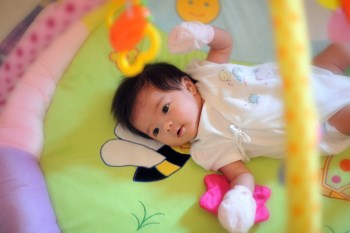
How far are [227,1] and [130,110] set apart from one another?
0.55 metres

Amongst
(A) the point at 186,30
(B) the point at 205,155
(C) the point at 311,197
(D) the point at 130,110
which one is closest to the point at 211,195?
(B) the point at 205,155

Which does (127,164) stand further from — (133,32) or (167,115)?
(133,32)

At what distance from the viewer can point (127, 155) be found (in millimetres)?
1043

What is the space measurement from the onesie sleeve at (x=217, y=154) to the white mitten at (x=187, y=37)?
0.82 ft

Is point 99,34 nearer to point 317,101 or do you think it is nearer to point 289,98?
point 317,101

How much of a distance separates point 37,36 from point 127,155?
A: 0.48m

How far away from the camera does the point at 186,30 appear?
3.03 feet

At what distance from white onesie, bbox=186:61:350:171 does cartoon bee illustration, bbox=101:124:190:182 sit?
2.2 inches

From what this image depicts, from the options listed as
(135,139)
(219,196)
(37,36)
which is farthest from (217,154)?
(37,36)

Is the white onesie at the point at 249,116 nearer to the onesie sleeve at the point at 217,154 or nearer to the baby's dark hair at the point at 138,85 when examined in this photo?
the onesie sleeve at the point at 217,154

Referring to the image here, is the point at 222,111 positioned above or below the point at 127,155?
above

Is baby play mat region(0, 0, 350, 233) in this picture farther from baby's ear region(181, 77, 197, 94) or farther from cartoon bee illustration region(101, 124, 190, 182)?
baby's ear region(181, 77, 197, 94)

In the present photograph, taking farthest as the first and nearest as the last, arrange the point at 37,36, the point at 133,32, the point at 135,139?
1. the point at 37,36
2. the point at 135,139
3. the point at 133,32

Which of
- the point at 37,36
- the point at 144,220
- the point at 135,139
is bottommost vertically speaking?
the point at 144,220
